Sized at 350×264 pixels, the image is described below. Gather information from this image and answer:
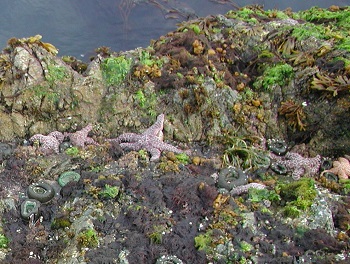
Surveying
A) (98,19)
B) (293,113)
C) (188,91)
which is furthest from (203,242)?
(98,19)

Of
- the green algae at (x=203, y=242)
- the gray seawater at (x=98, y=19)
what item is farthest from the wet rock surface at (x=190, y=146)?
the gray seawater at (x=98, y=19)

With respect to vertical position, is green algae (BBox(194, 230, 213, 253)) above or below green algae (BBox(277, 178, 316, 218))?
below

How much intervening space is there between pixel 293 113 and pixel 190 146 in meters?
2.64

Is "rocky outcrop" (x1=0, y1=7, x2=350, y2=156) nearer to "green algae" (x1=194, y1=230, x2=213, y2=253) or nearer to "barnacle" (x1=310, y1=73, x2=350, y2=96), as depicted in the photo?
"barnacle" (x1=310, y1=73, x2=350, y2=96)

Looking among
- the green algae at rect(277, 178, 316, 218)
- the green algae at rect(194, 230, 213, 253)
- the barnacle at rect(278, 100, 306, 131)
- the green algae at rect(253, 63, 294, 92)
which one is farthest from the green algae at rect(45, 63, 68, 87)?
the green algae at rect(277, 178, 316, 218)

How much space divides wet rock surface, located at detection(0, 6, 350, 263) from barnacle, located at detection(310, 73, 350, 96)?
0.09ft

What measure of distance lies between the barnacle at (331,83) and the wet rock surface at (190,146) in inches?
1.1

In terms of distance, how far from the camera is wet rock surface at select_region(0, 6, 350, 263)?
6621 mm

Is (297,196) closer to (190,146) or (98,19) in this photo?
(190,146)

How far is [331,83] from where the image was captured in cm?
963

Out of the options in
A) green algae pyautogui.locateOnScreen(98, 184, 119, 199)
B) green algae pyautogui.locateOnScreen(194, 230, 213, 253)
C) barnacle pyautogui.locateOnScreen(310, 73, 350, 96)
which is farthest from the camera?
barnacle pyautogui.locateOnScreen(310, 73, 350, 96)

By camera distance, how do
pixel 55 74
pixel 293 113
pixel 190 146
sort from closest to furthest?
pixel 55 74
pixel 190 146
pixel 293 113

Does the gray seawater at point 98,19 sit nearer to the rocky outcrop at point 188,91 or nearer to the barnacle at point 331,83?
the rocky outcrop at point 188,91

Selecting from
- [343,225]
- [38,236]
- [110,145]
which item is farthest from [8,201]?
[343,225]
